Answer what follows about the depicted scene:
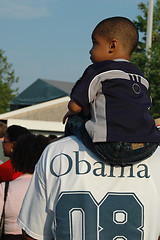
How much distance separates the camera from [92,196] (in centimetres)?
187

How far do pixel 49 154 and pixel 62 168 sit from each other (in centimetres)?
10

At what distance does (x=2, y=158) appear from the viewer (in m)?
7.23

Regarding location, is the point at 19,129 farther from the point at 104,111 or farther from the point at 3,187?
the point at 104,111

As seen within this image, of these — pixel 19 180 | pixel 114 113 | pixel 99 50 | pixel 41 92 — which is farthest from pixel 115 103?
pixel 41 92

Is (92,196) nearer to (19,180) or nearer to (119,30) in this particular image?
(119,30)

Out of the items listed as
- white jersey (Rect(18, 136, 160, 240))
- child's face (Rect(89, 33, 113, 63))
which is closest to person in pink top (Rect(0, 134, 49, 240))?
white jersey (Rect(18, 136, 160, 240))

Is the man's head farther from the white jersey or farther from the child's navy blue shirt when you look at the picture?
the white jersey

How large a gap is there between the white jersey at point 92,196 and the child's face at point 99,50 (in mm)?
478

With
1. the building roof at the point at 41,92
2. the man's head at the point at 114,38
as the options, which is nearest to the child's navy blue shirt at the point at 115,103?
the man's head at the point at 114,38

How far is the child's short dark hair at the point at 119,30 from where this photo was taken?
2064 millimetres

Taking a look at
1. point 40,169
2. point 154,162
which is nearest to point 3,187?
point 40,169

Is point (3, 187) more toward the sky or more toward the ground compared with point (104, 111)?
more toward the ground

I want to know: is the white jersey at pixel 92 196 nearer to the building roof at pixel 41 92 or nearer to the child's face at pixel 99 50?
the child's face at pixel 99 50

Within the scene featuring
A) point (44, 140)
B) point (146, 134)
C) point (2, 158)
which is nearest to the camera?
point (146, 134)
